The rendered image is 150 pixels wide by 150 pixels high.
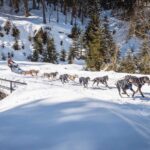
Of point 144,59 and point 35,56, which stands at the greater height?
point 144,59

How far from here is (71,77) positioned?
79.4ft

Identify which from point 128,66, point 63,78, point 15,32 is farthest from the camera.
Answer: point 15,32

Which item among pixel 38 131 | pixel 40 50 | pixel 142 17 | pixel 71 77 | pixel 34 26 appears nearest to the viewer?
pixel 38 131

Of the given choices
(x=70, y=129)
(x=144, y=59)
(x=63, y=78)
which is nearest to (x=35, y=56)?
(x=144, y=59)

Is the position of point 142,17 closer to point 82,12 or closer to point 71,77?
point 71,77

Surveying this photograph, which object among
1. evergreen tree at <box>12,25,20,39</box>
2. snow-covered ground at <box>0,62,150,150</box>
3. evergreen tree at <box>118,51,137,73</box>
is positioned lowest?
evergreen tree at <box>118,51,137,73</box>

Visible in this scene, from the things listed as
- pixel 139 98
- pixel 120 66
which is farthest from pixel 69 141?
pixel 120 66

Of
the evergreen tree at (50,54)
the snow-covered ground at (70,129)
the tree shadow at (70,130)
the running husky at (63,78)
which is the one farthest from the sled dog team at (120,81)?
the evergreen tree at (50,54)

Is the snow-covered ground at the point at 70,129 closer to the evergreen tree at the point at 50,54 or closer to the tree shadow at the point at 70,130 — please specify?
the tree shadow at the point at 70,130

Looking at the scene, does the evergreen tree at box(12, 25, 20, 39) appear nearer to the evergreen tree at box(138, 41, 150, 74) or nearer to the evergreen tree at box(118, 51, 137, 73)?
the evergreen tree at box(118, 51, 137, 73)

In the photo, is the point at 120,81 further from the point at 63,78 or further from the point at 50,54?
the point at 50,54

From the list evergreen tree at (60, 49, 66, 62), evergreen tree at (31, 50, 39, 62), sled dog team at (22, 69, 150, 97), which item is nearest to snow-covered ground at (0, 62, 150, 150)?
sled dog team at (22, 69, 150, 97)

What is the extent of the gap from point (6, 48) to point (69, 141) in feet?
156

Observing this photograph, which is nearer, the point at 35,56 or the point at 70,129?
the point at 70,129
